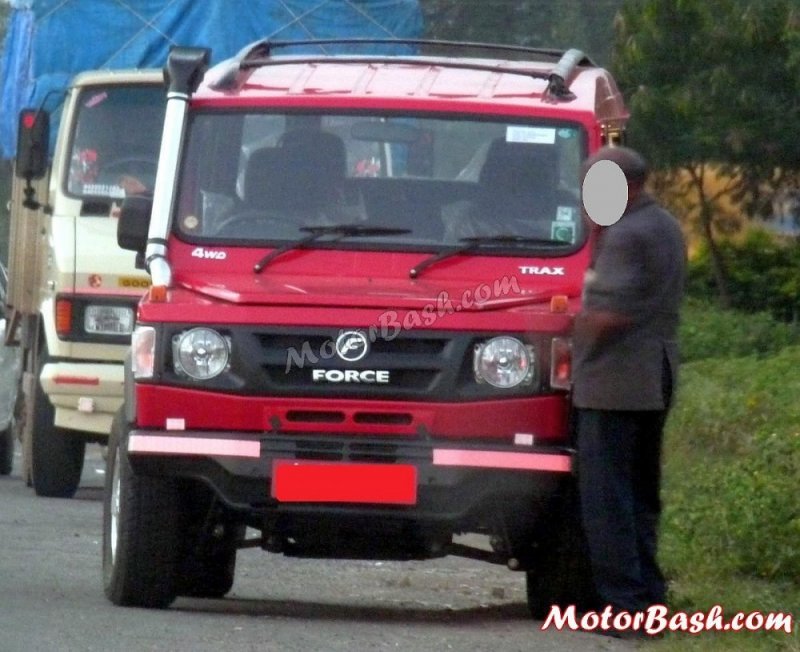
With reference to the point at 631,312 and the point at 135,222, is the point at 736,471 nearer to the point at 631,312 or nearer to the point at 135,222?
the point at 631,312

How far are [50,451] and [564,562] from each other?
22.3ft

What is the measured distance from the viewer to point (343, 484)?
26.1 ft

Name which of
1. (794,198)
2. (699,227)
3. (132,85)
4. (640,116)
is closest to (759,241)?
(699,227)

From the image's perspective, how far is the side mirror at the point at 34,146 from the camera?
13305mm

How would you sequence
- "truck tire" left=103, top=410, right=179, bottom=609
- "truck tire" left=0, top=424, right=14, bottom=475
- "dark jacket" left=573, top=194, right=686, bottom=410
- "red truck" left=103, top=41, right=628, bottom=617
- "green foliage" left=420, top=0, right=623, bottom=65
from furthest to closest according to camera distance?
"green foliage" left=420, top=0, right=623, bottom=65 → "truck tire" left=0, top=424, right=14, bottom=475 → "truck tire" left=103, top=410, right=179, bottom=609 → "red truck" left=103, top=41, right=628, bottom=617 → "dark jacket" left=573, top=194, right=686, bottom=410

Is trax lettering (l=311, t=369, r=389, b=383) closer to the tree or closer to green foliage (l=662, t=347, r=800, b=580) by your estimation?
green foliage (l=662, t=347, r=800, b=580)

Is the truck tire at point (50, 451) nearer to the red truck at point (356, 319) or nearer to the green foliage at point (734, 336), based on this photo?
the red truck at point (356, 319)

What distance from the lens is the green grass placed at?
8.83m

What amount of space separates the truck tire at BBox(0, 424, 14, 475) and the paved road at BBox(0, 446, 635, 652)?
4.36 metres

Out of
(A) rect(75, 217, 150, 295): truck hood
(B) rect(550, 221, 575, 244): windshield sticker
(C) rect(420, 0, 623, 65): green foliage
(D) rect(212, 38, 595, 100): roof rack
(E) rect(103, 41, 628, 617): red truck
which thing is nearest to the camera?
(E) rect(103, 41, 628, 617): red truck

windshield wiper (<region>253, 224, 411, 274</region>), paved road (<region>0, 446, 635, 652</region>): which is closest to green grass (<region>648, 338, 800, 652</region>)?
paved road (<region>0, 446, 635, 652</region>)

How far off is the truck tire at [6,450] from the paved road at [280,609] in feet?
14.3

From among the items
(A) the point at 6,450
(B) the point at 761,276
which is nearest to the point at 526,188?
(A) the point at 6,450

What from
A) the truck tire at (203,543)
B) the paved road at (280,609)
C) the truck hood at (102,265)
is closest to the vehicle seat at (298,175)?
the truck tire at (203,543)
